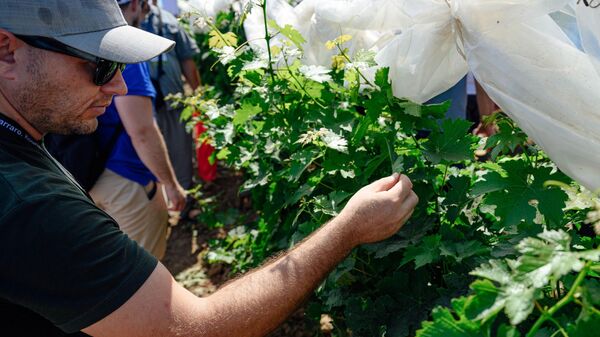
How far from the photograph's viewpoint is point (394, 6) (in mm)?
1901

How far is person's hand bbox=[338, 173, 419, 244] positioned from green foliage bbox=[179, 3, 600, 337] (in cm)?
10

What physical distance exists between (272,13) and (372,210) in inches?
55.5

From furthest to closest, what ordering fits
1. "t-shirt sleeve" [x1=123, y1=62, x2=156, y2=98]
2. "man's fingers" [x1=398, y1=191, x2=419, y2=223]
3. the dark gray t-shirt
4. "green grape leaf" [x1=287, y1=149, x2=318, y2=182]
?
the dark gray t-shirt, "t-shirt sleeve" [x1=123, y1=62, x2=156, y2=98], "green grape leaf" [x1=287, y1=149, x2=318, y2=182], "man's fingers" [x1=398, y1=191, x2=419, y2=223]

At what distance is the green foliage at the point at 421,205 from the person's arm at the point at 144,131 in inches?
33.9

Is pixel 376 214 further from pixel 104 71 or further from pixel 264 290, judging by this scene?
pixel 104 71

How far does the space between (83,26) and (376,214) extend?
921 millimetres

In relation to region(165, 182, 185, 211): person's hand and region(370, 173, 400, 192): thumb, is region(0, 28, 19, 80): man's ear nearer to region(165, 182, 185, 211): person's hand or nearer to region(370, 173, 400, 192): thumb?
region(370, 173, 400, 192): thumb

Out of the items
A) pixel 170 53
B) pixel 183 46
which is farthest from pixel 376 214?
pixel 183 46

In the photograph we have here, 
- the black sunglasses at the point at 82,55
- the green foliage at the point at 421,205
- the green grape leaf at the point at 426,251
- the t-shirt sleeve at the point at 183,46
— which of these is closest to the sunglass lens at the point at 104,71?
the black sunglasses at the point at 82,55

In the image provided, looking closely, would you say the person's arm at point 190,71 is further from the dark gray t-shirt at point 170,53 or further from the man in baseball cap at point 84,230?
the man in baseball cap at point 84,230

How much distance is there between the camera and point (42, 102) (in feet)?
5.09

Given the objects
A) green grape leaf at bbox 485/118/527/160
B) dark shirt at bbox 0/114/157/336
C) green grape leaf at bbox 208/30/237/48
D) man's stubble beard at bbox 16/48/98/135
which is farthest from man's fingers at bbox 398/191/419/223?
green grape leaf at bbox 208/30/237/48

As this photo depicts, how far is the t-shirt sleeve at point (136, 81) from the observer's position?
310 cm

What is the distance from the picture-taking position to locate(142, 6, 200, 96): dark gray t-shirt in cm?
458
